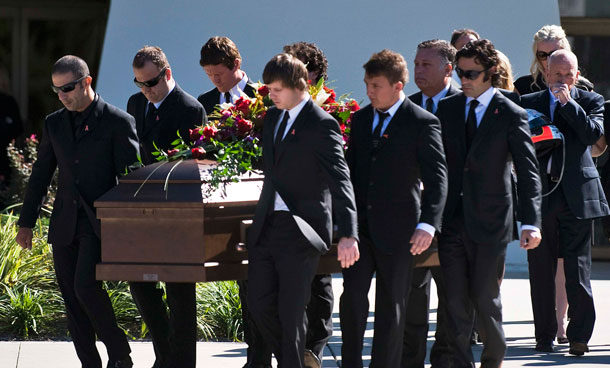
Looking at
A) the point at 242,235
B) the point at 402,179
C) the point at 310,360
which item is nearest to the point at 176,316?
the point at 310,360

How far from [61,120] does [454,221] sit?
221 cm

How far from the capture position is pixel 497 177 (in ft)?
18.8

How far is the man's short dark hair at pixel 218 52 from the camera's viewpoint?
262 inches

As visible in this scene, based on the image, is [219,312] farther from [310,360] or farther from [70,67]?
[70,67]

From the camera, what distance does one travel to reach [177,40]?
11.0m

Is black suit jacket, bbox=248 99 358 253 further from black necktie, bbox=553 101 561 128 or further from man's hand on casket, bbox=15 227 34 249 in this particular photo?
black necktie, bbox=553 101 561 128

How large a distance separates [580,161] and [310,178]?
248cm

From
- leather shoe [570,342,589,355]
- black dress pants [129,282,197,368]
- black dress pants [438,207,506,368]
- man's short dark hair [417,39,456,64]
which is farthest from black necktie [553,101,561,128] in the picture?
black dress pants [129,282,197,368]

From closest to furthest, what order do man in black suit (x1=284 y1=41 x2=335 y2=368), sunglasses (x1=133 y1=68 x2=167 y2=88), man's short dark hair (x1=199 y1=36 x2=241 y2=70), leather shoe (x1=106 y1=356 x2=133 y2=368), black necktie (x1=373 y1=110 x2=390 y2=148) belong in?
1. black necktie (x1=373 y1=110 x2=390 y2=148)
2. leather shoe (x1=106 y1=356 x2=133 y2=368)
3. man in black suit (x1=284 y1=41 x2=335 y2=368)
4. sunglasses (x1=133 y1=68 x2=167 y2=88)
5. man's short dark hair (x1=199 y1=36 x2=241 y2=70)

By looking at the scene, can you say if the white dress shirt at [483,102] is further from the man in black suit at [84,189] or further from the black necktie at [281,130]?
the man in black suit at [84,189]

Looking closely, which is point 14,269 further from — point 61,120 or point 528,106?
point 528,106

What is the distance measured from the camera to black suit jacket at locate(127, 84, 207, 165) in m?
6.56

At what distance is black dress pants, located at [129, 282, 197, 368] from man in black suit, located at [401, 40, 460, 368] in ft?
3.87

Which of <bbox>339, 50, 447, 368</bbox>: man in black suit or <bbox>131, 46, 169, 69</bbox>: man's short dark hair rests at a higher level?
<bbox>131, 46, 169, 69</bbox>: man's short dark hair
